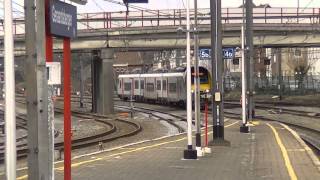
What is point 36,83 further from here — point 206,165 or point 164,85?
point 164,85

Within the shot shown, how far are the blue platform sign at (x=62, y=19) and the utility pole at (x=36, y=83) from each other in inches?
8.2

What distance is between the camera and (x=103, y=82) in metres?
54.8

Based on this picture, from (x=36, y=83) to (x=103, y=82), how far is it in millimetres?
48697

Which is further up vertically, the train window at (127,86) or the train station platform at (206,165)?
the train window at (127,86)

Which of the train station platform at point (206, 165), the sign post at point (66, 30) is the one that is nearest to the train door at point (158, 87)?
the train station platform at point (206, 165)

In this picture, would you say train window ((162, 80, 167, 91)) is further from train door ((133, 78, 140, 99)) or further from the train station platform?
the train station platform

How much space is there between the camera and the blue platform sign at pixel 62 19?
6469 millimetres

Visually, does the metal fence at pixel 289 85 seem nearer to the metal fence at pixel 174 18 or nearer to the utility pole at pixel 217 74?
the metal fence at pixel 174 18

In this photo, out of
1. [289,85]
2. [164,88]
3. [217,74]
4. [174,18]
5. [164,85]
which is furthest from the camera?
[289,85]

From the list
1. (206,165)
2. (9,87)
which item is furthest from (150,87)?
(9,87)

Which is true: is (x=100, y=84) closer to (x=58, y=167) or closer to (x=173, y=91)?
(x=173, y=91)

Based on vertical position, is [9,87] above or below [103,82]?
above

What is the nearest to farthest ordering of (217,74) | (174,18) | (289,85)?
1. (217,74)
2. (174,18)
3. (289,85)

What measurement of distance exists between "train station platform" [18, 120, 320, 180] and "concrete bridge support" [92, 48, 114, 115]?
32.5 metres
